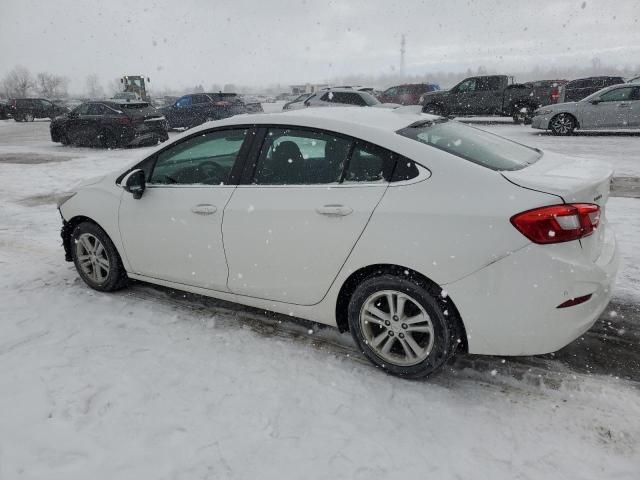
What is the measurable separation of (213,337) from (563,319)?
7.42 feet

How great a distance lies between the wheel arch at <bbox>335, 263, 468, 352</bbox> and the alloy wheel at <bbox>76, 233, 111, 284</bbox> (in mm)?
2231

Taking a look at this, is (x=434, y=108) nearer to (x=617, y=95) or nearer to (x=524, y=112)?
(x=524, y=112)

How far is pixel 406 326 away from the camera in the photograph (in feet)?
9.09

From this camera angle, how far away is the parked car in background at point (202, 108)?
1839cm

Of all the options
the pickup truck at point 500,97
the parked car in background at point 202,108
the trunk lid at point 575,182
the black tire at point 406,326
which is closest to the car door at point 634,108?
the pickup truck at point 500,97

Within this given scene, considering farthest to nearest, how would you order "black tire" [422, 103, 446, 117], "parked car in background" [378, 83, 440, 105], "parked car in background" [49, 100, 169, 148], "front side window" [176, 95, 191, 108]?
"parked car in background" [378, 83, 440, 105] < "black tire" [422, 103, 446, 117] < "front side window" [176, 95, 191, 108] < "parked car in background" [49, 100, 169, 148]

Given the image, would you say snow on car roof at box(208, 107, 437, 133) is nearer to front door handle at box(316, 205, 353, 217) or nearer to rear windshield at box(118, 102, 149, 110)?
front door handle at box(316, 205, 353, 217)

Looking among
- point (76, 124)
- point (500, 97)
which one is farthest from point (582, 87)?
point (76, 124)

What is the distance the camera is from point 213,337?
3418 mm

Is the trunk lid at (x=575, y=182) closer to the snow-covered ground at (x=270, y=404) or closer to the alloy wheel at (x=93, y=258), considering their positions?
the snow-covered ground at (x=270, y=404)

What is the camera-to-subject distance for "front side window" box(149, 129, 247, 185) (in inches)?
133

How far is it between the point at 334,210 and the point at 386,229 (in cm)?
35

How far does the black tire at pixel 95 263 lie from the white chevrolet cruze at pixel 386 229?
0.35m

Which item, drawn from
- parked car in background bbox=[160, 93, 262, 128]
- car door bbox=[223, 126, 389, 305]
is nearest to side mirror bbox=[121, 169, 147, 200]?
car door bbox=[223, 126, 389, 305]
